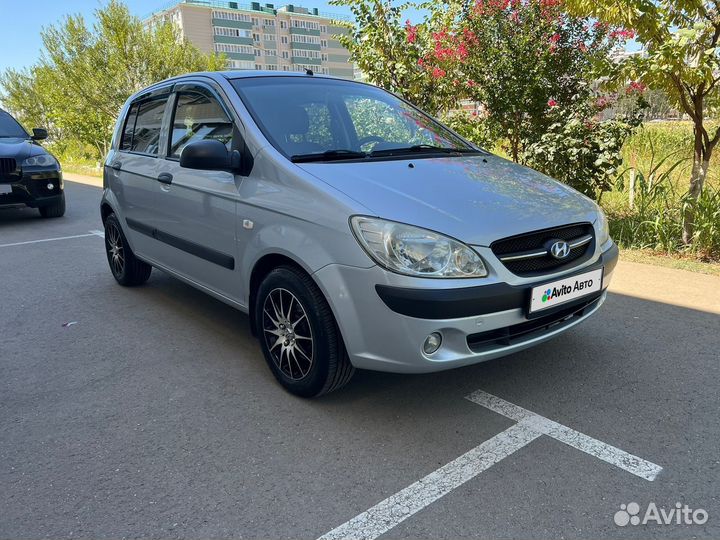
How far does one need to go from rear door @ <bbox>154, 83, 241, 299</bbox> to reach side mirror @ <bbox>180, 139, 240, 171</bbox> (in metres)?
0.11

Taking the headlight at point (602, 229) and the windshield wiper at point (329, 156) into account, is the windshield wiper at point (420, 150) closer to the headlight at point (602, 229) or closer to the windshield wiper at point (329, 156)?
the windshield wiper at point (329, 156)

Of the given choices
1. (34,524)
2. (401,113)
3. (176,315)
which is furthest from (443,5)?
(34,524)

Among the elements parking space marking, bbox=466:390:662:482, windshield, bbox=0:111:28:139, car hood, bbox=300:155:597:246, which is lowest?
parking space marking, bbox=466:390:662:482

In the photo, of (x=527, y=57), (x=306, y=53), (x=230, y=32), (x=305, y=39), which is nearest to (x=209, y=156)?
Result: (x=527, y=57)

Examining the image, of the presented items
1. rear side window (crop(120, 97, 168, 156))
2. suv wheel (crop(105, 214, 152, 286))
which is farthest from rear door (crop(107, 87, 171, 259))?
suv wheel (crop(105, 214, 152, 286))

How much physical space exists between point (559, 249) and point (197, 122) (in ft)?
7.96

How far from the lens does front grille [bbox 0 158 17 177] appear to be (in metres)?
8.26

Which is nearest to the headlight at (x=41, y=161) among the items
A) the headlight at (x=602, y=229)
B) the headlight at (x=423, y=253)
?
the headlight at (x=423, y=253)

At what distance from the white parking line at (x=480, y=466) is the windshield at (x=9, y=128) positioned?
30.5 ft

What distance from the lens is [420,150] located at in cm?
354

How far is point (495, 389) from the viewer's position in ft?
10.1

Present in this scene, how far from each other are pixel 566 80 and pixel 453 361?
586cm

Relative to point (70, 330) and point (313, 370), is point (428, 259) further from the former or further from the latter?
point (70, 330)

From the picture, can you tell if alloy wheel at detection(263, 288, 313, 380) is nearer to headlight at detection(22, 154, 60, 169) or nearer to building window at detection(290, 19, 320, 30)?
headlight at detection(22, 154, 60, 169)
